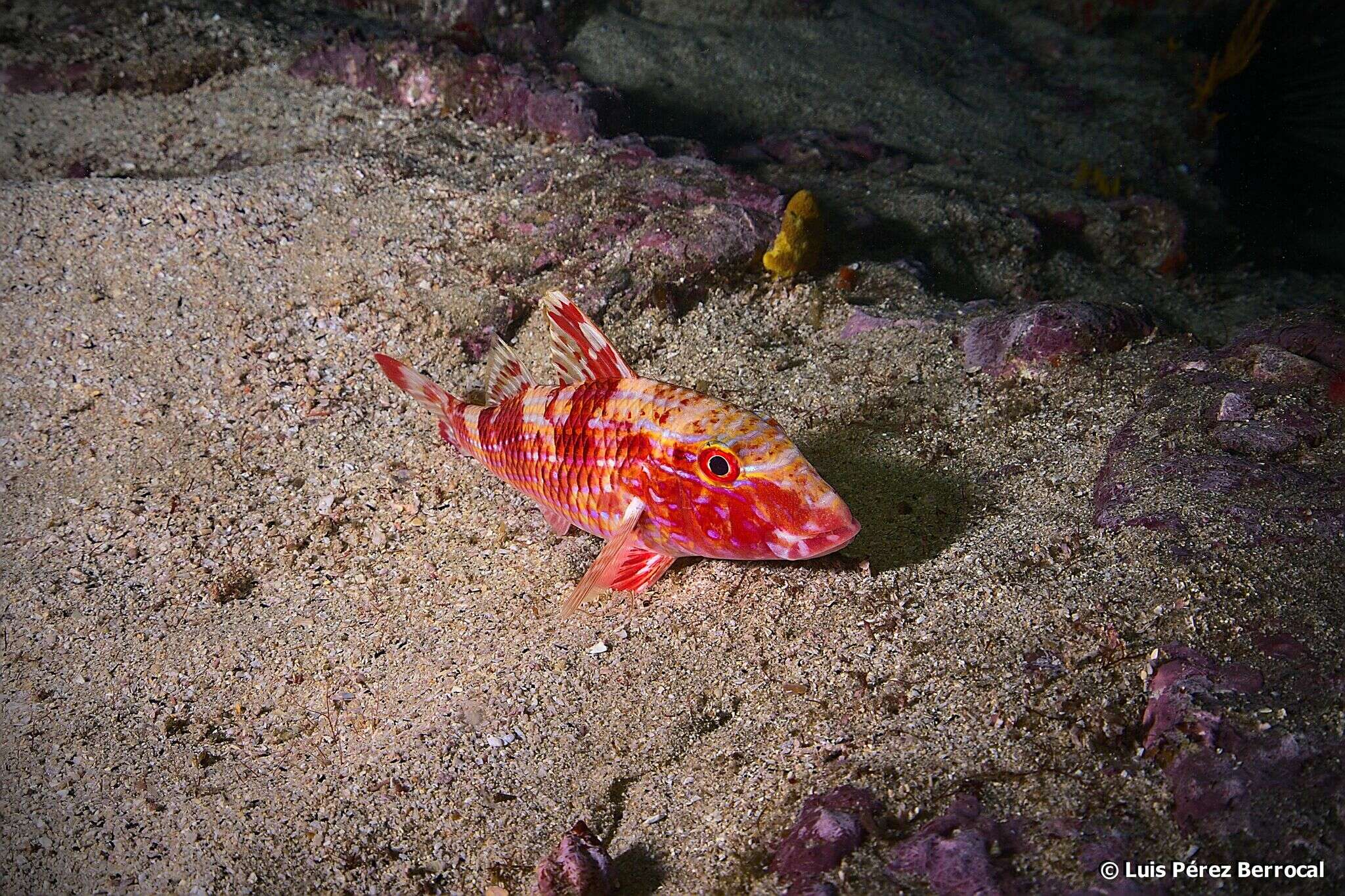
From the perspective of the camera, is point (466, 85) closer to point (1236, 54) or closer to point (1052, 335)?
point (1052, 335)

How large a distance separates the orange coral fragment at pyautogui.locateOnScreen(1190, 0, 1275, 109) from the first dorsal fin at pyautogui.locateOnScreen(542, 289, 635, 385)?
10.4m

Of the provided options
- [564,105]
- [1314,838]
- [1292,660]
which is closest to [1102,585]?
[1292,660]

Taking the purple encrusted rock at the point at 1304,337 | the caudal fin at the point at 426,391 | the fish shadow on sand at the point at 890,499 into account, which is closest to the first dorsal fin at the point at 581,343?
the caudal fin at the point at 426,391

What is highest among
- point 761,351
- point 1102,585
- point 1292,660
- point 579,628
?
point 1292,660

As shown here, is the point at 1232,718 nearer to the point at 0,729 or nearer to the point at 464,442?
the point at 464,442

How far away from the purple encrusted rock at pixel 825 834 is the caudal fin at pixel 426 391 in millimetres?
2603

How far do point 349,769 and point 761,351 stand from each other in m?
3.12

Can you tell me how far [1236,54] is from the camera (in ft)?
31.3

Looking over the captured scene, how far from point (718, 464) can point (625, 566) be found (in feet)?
2.40

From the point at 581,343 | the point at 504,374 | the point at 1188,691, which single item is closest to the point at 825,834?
the point at 1188,691

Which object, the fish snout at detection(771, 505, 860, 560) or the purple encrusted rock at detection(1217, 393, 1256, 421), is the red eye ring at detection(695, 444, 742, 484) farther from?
the purple encrusted rock at detection(1217, 393, 1256, 421)

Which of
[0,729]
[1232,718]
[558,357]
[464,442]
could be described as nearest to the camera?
[1232,718]

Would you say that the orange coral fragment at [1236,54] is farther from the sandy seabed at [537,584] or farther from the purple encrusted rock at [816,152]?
the sandy seabed at [537,584]

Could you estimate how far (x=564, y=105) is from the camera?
588cm
